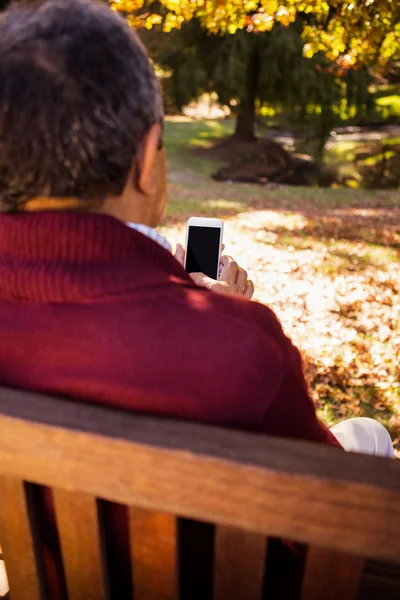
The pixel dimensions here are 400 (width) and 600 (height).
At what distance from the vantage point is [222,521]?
854 millimetres

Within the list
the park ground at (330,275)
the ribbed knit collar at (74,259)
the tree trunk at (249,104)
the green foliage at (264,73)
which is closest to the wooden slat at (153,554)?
the ribbed knit collar at (74,259)

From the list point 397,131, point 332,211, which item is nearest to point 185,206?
point 332,211

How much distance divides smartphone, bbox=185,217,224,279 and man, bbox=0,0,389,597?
94 centimetres

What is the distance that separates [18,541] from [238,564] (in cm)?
41

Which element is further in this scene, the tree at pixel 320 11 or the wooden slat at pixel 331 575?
the tree at pixel 320 11

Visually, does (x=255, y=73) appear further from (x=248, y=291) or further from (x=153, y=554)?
(x=153, y=554)

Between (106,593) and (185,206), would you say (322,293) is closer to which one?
(106,593)

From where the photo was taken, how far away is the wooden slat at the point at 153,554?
0.98m

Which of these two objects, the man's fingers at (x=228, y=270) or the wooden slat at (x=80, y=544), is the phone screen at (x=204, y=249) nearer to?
the man's fingers at (x=228, y=270)

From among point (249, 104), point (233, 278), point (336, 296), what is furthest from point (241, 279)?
point (249, 104)

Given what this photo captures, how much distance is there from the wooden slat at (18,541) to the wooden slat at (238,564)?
0.33 meters

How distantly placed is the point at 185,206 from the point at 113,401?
10.8 m

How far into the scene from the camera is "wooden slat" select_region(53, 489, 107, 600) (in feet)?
3.22

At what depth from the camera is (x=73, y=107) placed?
958 millimetres
